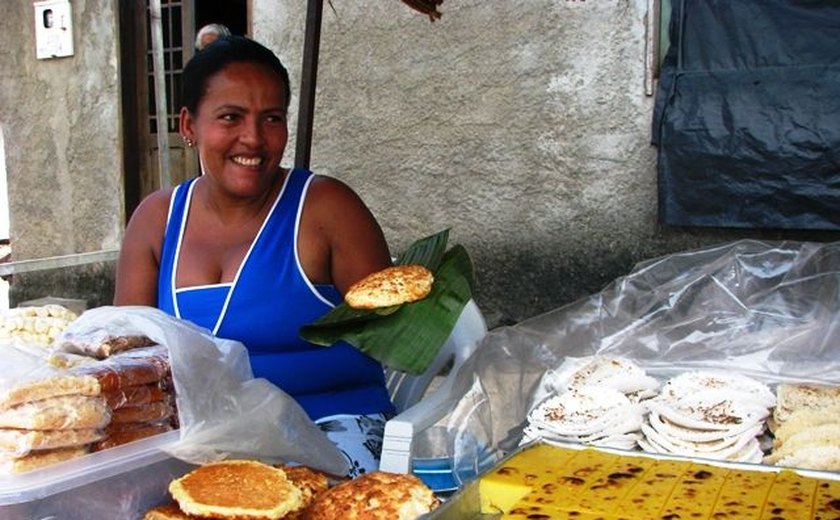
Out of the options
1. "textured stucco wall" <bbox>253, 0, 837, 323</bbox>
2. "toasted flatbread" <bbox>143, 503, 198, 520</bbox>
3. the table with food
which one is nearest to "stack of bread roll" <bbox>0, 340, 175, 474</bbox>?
the table with food

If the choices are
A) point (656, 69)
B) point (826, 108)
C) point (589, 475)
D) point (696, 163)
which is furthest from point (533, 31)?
point (589, 475)

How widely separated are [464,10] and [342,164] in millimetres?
1234

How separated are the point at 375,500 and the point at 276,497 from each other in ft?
0.48

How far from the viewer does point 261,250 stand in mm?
2178

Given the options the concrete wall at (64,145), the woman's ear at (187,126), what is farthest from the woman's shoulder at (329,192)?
the concrete wall at (64,145)

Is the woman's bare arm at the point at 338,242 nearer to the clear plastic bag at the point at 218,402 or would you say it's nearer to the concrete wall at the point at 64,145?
the clear plastic bag at the point at 218,402

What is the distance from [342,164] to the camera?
547cm

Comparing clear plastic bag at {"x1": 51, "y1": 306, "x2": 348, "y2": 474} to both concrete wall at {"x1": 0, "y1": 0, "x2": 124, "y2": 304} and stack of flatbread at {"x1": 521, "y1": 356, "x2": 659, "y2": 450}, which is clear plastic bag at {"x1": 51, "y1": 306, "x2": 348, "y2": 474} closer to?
stack of flatbread at {"x1": 521, "y1": 356, "x2": 659, "y2": 450}

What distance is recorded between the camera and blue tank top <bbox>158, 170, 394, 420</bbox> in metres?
2.10

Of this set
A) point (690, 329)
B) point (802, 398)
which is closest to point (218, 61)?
point (690, 329)

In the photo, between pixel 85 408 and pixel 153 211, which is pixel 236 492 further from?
pixel 153 211

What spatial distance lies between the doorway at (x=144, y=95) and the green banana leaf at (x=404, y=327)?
15.4 feet

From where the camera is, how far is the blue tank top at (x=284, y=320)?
2.10 metres

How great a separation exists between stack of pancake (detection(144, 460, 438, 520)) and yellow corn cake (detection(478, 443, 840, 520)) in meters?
0.13
